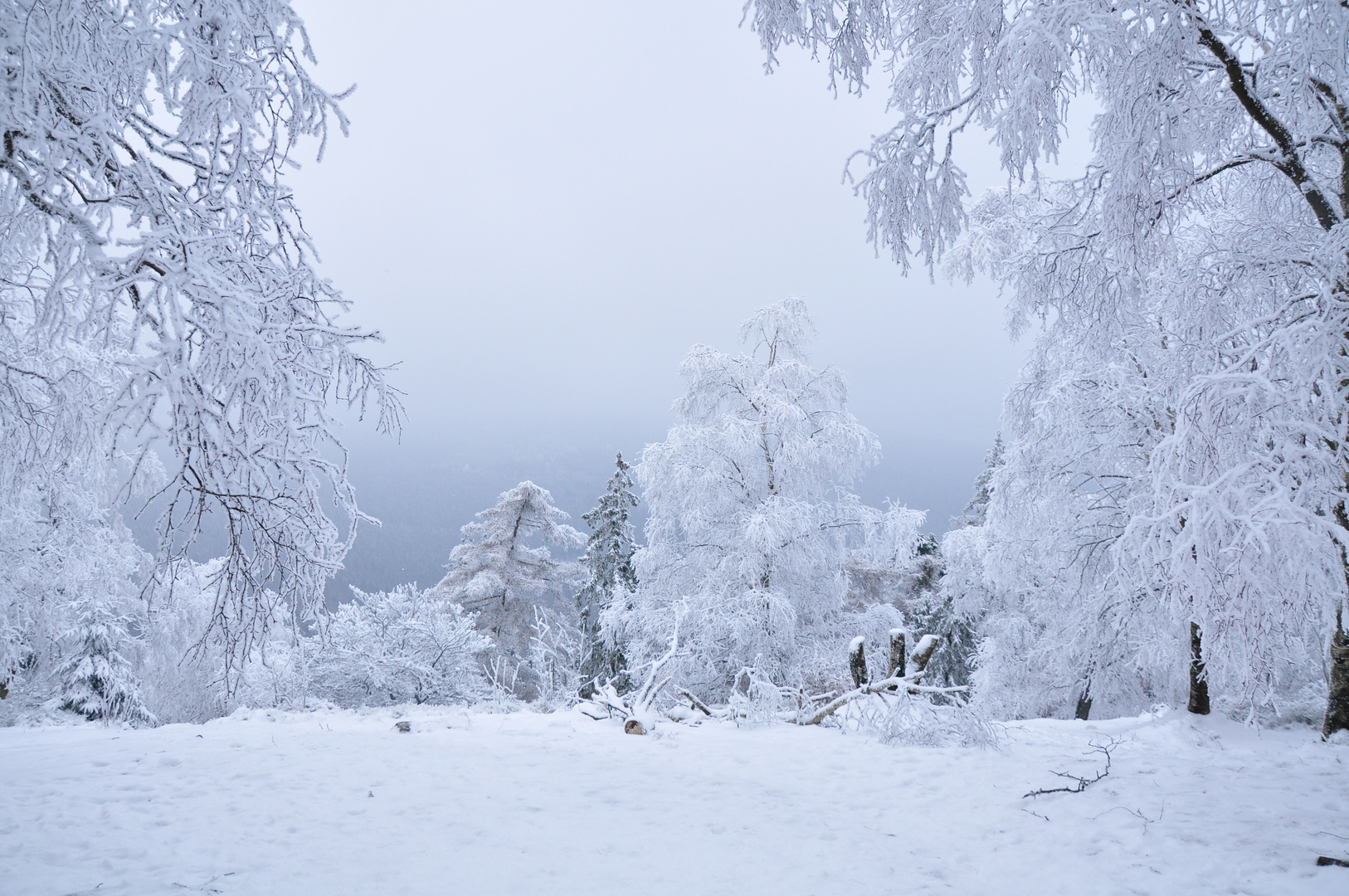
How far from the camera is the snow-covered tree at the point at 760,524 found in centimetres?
996

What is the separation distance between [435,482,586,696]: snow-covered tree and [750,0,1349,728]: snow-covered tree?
56.8 ft

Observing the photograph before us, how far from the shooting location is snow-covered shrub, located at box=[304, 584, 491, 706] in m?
10.3

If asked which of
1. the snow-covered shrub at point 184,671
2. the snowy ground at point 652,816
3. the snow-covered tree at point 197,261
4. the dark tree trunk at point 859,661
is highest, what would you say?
the snow-covered tree at point 197,261

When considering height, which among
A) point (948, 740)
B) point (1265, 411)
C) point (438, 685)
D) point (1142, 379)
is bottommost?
point (438, 685)

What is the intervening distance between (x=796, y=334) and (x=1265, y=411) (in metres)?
8.44

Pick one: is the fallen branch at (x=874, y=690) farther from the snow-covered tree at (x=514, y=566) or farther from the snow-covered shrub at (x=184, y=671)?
the snow-covered tree at (x=514, y=566)

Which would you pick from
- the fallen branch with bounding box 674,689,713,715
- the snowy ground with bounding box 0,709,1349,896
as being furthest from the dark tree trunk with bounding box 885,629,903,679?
the fallen branch with bounding box 674,689,713,715

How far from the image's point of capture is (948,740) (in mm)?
5652

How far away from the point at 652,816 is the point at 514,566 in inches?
679

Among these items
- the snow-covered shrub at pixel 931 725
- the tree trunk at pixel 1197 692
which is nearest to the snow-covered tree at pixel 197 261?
the snow-covered shrub at pixel 931 725

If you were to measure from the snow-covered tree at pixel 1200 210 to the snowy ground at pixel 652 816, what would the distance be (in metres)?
1.00

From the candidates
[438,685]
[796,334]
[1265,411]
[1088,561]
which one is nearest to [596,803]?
[1265,411]

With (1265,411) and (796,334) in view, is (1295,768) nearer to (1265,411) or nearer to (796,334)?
(1265,411)

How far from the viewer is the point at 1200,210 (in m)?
4.03
